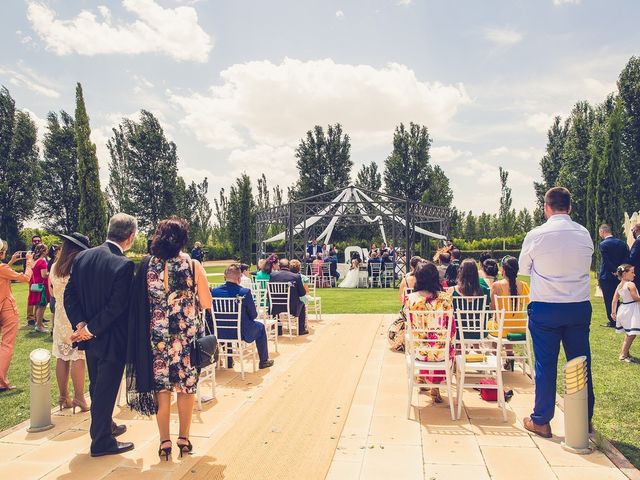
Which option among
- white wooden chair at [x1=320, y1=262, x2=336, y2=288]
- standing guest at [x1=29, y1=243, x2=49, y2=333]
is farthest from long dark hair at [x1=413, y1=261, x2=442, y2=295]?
white wooden chair at [x1=320, y1=262, x2=336, y2=288]

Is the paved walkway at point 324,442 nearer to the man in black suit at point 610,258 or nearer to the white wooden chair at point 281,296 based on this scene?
the white wooden chair at point 281,296

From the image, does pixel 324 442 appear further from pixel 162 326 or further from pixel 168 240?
pixel 168 240

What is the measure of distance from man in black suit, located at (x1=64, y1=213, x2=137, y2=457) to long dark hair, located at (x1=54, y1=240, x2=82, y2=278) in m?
1.05

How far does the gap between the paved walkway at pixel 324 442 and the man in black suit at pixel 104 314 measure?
273 mm

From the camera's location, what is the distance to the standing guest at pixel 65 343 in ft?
14.8

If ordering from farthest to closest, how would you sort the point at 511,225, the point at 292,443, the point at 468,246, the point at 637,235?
the point at 511,225 → the point at 468,246 → the point at 637,235 → the point at 292,443

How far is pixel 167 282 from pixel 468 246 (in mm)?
33234

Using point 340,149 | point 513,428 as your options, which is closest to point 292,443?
point 513,428

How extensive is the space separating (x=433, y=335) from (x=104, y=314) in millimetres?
2867

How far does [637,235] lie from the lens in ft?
24.9

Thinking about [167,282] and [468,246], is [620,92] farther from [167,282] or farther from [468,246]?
[167,282]

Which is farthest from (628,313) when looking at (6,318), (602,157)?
(602,157)

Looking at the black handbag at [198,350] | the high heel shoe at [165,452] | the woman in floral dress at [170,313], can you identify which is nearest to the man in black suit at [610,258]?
the black handbag at [198,350]

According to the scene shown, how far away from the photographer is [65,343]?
4.50 metres
